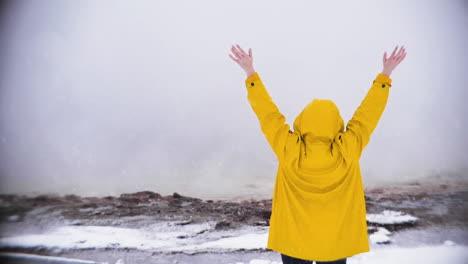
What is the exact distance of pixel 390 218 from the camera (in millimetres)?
2682

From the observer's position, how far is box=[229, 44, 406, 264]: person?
91 centimetres

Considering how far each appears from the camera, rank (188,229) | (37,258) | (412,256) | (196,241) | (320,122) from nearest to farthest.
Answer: (320,122) < (412,256) < (37,258) < (196,241) < (188,229)

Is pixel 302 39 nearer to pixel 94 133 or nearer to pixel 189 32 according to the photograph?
pixel 189 32

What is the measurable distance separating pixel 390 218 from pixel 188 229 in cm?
171

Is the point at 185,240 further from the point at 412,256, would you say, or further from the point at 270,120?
the point at 270,120

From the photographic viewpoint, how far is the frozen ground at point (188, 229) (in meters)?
2.38

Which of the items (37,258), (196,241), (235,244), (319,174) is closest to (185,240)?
(196,241)

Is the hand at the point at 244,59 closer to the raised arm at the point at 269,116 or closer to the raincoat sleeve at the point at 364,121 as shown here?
the raised arm at the point at 269,116

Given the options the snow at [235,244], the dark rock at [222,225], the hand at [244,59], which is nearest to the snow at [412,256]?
the snow at [235,244]

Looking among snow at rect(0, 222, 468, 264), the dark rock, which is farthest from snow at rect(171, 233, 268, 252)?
the dark rock

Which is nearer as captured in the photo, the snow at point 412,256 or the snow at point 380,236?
the snow at point 412,256

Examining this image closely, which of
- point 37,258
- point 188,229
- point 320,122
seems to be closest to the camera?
point 320,122

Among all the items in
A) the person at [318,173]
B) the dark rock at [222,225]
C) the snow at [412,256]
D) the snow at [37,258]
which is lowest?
the snow at [412,256]

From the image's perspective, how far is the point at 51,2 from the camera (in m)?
2.88
